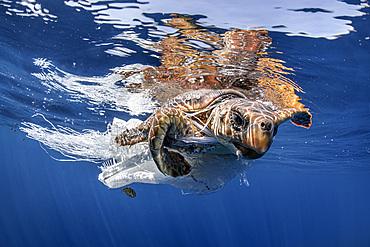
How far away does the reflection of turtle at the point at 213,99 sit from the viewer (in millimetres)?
2701

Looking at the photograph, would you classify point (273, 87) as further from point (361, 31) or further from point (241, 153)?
point (241, 153)

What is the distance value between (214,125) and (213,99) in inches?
28.9

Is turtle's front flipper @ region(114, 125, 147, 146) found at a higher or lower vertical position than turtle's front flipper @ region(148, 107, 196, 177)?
lower

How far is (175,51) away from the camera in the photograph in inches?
245

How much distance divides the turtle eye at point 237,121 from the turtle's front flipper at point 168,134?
894 millimetres

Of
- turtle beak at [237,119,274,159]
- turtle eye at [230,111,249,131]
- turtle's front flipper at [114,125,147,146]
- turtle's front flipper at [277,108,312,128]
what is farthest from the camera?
turtle's front flipper at [114,125,147,146]

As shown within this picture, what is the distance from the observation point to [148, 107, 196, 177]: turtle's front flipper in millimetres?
3227

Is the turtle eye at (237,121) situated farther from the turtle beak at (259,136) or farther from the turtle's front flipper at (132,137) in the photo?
the turtle's front flipper at (132,137)

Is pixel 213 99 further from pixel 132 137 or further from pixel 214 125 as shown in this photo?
pixel 132 137

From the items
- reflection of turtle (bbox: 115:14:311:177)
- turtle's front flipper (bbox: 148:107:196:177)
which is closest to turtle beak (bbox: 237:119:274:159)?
reflection of turtle (bbox: 115:14:311:177)

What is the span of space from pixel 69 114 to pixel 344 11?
46.0ft

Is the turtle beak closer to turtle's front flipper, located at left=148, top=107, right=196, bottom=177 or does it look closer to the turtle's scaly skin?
the turtle's scaly skin

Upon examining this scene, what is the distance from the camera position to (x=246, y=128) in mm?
2518

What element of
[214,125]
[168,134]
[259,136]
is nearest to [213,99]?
[214,125]
